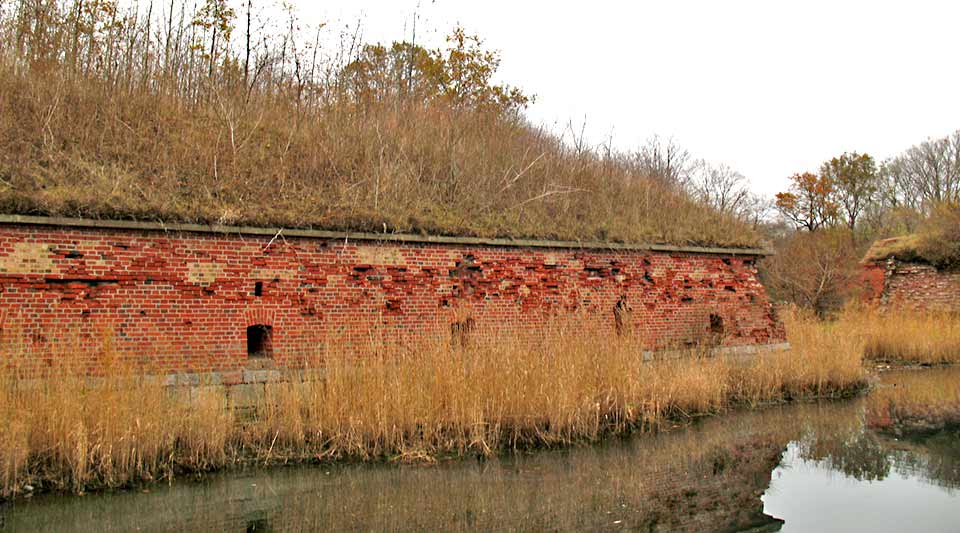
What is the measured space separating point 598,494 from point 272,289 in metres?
5.27

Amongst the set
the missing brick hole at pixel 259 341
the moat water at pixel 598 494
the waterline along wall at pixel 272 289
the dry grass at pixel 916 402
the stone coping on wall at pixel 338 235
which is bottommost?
the dry grass at pixel 916 402

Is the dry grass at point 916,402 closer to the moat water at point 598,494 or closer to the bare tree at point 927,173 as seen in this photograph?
the moat water at point 598,494

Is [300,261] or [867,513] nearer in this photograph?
[867,513]

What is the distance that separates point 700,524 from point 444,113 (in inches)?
481

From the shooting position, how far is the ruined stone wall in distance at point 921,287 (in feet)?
82.1

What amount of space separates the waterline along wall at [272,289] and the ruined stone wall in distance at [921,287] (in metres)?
15.9

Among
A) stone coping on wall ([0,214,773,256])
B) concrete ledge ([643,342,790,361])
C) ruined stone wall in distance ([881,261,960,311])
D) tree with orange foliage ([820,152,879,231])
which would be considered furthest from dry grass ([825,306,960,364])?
tree with orange foliage ([820,152,879,231])

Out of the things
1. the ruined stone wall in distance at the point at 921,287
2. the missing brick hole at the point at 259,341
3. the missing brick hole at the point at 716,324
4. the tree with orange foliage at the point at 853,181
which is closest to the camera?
the missing brick hole at the point at 259,341

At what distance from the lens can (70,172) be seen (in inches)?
396

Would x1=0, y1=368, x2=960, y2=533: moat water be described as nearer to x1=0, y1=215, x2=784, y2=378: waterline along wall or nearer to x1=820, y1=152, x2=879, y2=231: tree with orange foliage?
x1=0, y1=215, x2=784, y2=378: waterline along wall

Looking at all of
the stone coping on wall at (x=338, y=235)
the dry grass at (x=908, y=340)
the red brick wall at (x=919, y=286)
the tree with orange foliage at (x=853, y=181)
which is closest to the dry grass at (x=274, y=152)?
the stone coping on wall at (x=338, y=235)

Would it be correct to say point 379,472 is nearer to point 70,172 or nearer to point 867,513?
point 867,513

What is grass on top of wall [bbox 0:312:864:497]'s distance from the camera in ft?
23.7

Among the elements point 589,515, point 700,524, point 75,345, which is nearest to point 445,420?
point 589,515
